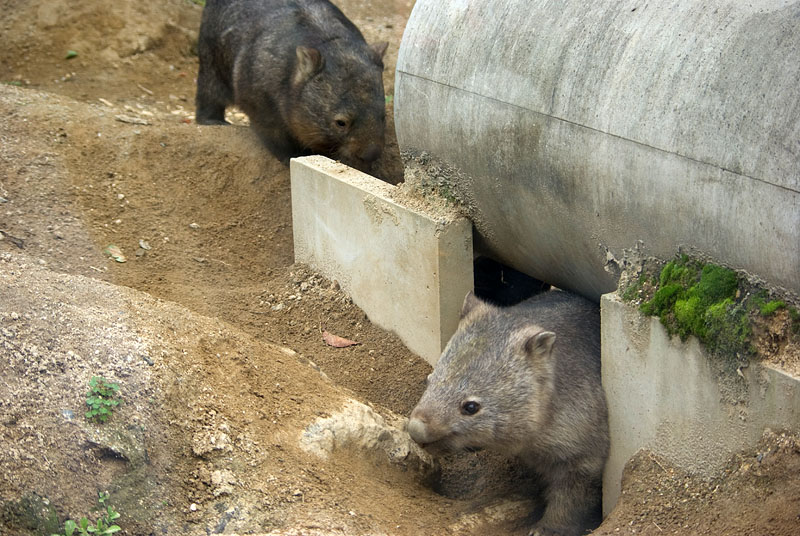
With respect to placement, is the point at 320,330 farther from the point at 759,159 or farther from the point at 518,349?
the point at 759,159

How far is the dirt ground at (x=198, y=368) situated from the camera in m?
3.62

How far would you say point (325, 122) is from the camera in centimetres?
710

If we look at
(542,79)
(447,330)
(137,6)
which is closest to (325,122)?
(447,330)

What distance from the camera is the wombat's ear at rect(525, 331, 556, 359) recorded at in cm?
431

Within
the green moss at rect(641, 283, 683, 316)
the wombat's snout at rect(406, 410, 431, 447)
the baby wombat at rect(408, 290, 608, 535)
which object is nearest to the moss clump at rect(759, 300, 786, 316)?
the green moss at rect(641, 283, 683, 316)

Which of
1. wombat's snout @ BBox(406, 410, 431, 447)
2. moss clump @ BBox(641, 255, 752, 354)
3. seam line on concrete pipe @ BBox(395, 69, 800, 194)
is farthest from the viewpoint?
wombat's snout @ BBox(406, 410, 431, 447)

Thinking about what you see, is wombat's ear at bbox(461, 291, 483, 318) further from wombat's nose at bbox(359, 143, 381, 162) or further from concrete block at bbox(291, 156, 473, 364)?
wombat's nose at bbox(359, 143, 381, 162)

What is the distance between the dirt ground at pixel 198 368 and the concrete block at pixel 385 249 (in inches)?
5.8

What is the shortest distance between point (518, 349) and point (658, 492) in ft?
2.84

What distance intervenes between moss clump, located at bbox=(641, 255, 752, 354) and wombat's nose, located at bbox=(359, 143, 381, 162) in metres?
3.56

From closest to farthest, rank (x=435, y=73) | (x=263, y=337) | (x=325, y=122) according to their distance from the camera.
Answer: (x=435, y=73)
(x=263, y=337)
(x=325, y=122)

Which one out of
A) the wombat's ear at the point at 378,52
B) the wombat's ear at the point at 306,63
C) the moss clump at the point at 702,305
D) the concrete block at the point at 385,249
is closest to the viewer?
the moss clump at the point at 702,305

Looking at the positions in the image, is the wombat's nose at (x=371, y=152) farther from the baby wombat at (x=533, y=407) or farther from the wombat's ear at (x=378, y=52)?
the baby wombat at (x=533, y=407)

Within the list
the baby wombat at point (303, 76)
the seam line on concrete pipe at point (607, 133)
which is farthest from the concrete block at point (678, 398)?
the baby wombat at point (303, 76)
